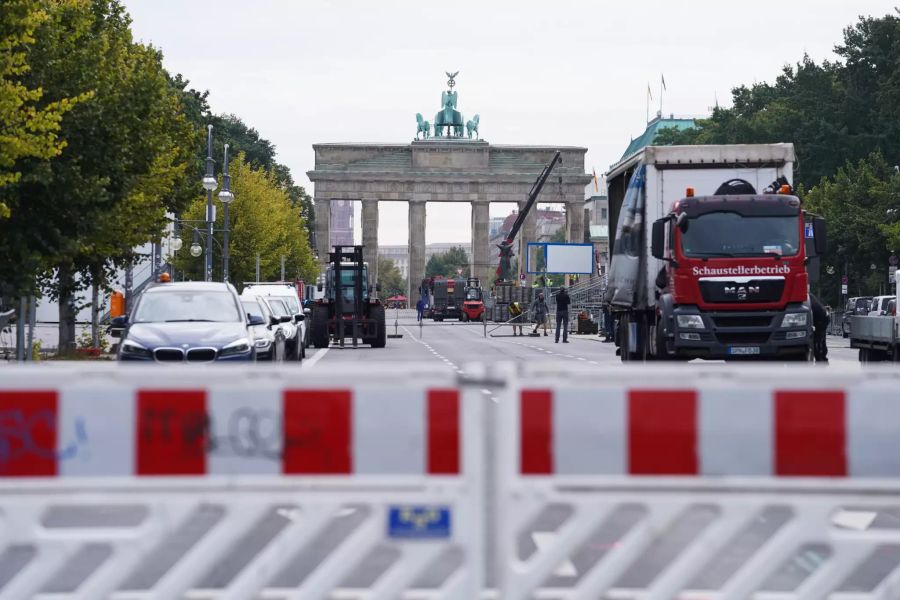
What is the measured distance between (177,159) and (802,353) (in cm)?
1990

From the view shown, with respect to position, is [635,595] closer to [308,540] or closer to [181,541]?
[308,540]

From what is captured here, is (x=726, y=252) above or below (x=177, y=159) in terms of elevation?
below

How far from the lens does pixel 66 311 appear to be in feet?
113

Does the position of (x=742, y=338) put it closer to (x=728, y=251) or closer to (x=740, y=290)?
(x=740, y=290)

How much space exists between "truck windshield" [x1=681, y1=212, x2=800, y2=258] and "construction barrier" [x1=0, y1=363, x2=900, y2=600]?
1548 centimetres

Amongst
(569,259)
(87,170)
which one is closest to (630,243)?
(87,170)

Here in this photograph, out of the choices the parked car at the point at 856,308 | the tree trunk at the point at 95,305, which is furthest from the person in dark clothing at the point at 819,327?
the parked car at the point at 856,308

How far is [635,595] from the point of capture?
4957 millimetres

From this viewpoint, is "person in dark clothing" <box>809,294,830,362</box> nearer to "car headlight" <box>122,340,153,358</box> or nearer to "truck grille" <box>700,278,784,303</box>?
"truck grille" <box>700,278,784,303</box>

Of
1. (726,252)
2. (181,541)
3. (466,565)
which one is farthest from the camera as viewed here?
(726,252)

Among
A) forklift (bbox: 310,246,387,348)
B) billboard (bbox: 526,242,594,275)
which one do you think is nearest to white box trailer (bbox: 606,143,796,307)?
forklift (bbox: 310,246,387,348)

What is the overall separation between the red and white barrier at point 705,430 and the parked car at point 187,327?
14484 mm

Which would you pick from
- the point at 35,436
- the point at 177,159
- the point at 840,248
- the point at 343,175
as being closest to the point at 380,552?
the point at 35,436

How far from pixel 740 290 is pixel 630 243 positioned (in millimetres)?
2966
